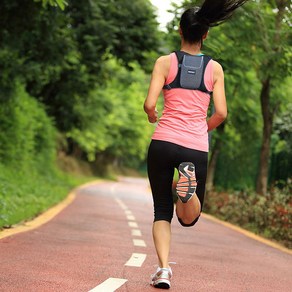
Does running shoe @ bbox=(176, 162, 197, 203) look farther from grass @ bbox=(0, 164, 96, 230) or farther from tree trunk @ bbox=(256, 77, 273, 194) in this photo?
tree trunk @ bbox=(256, 77, 273, 194)

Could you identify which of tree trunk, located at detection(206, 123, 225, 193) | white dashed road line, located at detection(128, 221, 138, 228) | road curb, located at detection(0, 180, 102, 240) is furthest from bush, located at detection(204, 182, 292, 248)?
road curb, located at detection(0, 180, 102, 240)

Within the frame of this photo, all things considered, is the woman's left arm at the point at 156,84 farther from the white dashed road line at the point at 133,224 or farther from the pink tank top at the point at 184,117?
the white dashed road line at the point at 133,224

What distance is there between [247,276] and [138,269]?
1129 millimetres

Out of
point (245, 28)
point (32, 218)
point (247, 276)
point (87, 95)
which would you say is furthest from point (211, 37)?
point (87, 95)

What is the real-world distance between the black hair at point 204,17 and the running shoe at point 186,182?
982 millimetres

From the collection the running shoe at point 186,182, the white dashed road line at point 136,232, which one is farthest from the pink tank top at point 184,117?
the white dashed road line at point 136,232

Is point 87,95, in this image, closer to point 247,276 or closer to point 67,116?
point 67,116

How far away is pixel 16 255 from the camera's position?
7.17 metres

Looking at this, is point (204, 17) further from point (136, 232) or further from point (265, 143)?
point (265, 143)

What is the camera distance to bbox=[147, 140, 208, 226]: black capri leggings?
5391mm

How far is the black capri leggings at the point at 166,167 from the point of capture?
539cm

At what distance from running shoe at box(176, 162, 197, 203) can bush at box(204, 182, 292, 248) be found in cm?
729

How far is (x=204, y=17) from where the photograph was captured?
5.49 metres

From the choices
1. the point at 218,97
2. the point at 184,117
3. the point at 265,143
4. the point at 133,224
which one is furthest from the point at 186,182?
the point at 265,143
